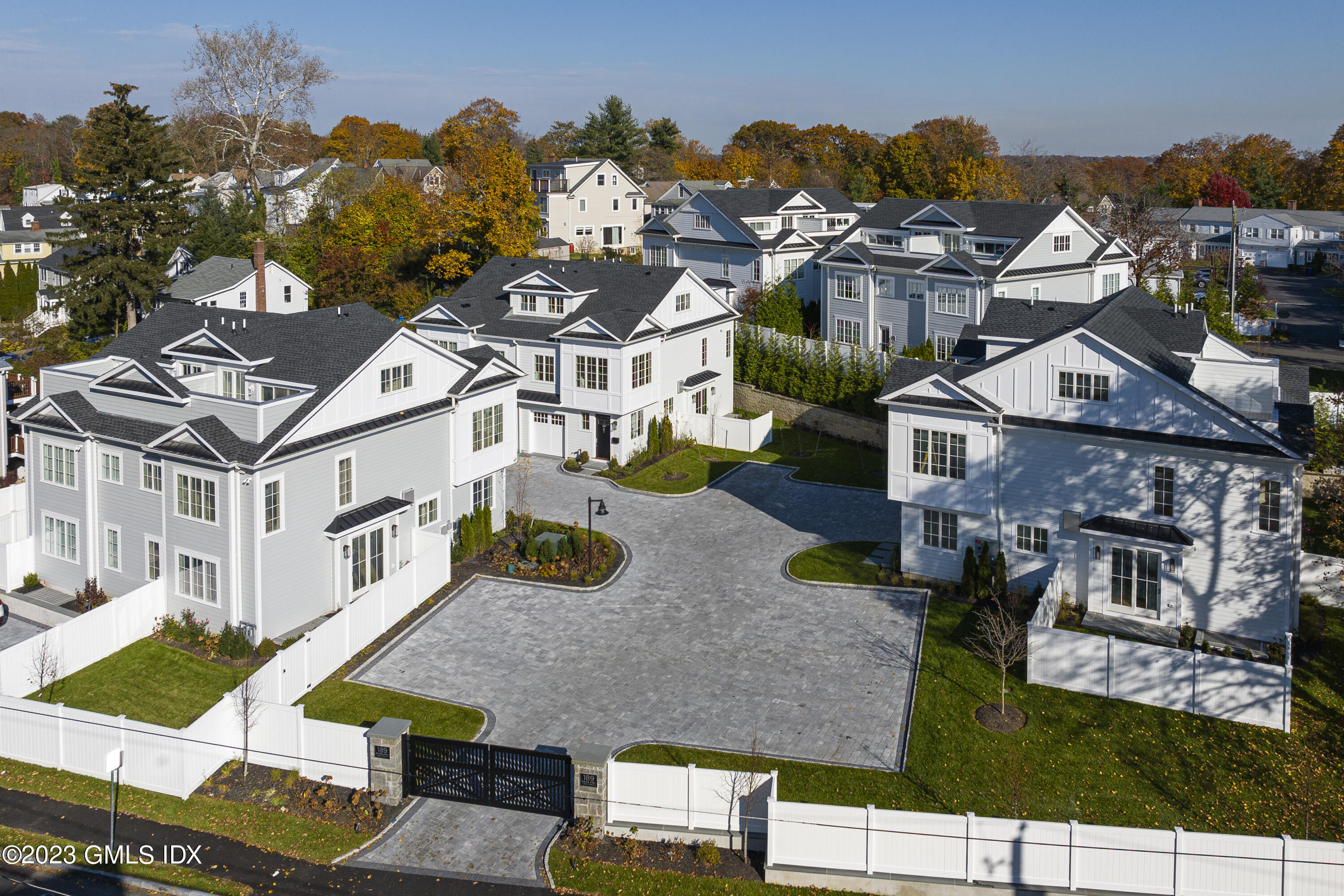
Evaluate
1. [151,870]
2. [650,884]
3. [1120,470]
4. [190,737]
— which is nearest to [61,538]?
[190,737]

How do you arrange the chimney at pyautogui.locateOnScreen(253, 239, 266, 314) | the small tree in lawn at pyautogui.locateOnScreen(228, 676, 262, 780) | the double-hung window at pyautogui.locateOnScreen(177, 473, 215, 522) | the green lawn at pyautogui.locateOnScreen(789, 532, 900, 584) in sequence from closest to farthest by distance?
the small tree in lawn at pyautogui.locateOnScreen(228, 676, 262, 780) < the double-hung window at pyautogui.locateOnScreen(177, 473, 215, 522) < the green lawn at pyautogui.locateOnScreen(789, 532, 900, 584) < the chimney at pyautogui.locateOnScreen(253, 239, 266, 314)

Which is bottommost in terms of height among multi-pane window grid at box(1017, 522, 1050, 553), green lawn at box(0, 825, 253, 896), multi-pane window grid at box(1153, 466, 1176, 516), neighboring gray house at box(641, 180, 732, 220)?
green lawn at box(0, 825, 253, 896)

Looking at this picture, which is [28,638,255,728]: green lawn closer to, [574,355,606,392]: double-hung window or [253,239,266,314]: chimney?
[574,355,606,392]: double-hung window

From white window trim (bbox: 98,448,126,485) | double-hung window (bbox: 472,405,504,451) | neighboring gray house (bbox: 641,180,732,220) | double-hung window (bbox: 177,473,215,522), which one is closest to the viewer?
double-hung window (bbox: 177,473,215,522)

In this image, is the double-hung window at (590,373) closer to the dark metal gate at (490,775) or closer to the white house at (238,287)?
the white house at (238,287)

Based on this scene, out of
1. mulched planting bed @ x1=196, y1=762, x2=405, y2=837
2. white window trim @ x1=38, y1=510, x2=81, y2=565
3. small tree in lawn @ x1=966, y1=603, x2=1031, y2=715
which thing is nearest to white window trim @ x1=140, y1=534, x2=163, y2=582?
white window trim @ x1=38, y1=510, x2=81, y2=565

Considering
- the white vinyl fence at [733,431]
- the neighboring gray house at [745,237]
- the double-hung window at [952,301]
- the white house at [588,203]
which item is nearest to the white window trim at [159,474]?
the white vinyl fence at [733,431]

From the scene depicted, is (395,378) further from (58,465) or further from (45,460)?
(45,460)

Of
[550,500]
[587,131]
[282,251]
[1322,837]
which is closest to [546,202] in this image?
[282,251]
